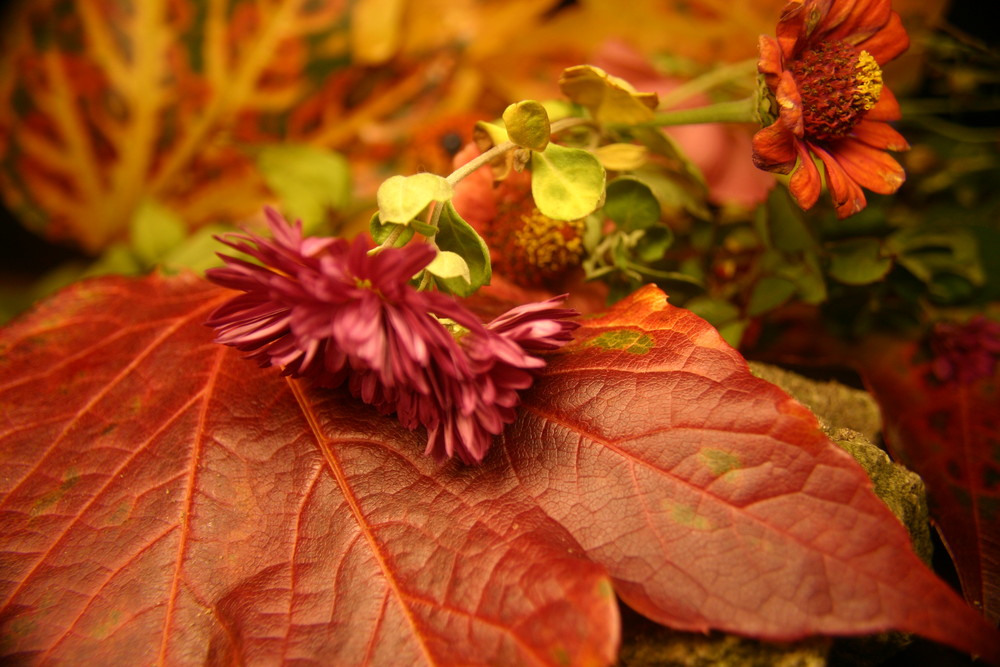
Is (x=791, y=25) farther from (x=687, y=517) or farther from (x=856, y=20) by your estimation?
(x=687, y=517)

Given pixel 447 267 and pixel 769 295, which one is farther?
pixel 769 295

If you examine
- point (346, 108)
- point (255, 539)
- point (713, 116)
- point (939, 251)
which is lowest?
point (939, 251)

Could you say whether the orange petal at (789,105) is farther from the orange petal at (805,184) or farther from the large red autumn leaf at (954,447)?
the large red autumn leaf at (954,447)

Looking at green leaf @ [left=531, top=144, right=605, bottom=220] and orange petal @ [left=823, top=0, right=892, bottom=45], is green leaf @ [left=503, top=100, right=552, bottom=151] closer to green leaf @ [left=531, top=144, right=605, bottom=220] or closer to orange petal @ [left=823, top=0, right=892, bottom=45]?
green leaf @ [left=531, top=144, right=605, bottom=220]

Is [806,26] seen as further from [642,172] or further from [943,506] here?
[943,506]

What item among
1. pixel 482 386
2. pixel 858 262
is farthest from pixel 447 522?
pixel 858 262

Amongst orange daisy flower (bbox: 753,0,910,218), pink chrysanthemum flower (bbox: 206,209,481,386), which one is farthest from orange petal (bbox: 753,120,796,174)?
pink chrysanthemum flower (bbox: 206,209,481,386)

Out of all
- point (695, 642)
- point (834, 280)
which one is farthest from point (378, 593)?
point (834, 280)
